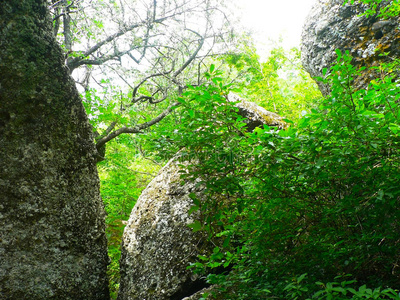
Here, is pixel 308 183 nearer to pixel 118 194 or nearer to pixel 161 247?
pixel 161 247

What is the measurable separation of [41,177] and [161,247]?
206 cm

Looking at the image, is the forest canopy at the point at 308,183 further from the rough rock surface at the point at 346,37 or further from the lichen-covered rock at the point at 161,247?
the rough rock surface at the point at 346,37

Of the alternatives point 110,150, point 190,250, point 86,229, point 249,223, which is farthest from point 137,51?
point 249,223

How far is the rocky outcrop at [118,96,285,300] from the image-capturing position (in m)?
3.80

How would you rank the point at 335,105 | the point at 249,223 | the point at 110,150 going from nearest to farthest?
the point at 335,105
the point at 249,223
the point at 110,150

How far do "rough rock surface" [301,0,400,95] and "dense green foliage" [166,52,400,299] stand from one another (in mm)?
3380

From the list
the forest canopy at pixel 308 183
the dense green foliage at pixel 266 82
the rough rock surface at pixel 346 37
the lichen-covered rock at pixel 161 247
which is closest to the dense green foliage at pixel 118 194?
the lichen-covered rock at pixel 161 247

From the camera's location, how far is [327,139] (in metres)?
1.68

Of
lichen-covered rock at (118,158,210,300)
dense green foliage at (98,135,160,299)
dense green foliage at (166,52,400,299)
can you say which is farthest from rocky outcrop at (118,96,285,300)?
dense green foliage at (166,52,400,299)

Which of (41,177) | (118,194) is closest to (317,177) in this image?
(41,177)

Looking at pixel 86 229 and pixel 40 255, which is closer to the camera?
pixel 40 255

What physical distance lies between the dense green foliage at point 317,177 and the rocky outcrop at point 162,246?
164cm

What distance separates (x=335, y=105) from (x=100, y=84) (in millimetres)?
7994

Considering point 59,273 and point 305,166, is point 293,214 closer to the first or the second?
point 305,166
